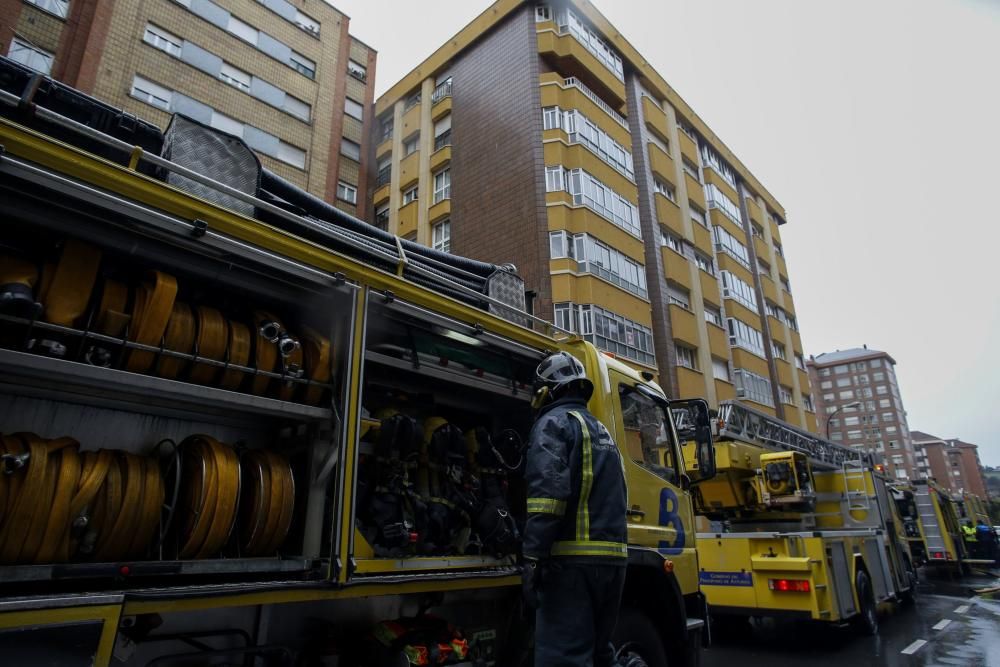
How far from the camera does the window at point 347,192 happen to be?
24.2 metres

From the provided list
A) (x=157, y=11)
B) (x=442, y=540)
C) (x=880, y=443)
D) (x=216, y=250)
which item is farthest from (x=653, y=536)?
(x=880, y=443)

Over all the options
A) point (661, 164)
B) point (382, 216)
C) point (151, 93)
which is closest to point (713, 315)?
point (661, 164)

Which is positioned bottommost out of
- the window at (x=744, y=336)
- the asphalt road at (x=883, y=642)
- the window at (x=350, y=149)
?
the asphalt road at (x=883, y=642)

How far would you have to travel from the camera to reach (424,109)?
89.2ft

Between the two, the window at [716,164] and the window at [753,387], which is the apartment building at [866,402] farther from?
the window at [753,387]

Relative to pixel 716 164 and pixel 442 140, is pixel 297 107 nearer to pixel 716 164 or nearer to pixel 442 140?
pixel 442 140

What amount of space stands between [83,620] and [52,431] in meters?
1.04

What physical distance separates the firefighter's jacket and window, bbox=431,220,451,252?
70.8 feet

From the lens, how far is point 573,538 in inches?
122

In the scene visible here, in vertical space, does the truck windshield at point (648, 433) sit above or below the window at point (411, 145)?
below

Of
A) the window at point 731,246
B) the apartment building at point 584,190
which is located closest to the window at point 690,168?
the apartment building at point 584,190

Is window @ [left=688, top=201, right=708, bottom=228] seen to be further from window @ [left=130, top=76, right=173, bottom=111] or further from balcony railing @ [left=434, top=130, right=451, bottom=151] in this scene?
window @ [left=130, top=76, right=173, bottom=111]

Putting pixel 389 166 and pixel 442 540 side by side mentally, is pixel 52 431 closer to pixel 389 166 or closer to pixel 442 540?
pixel 442 540

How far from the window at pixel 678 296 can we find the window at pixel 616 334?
316 centimetres
